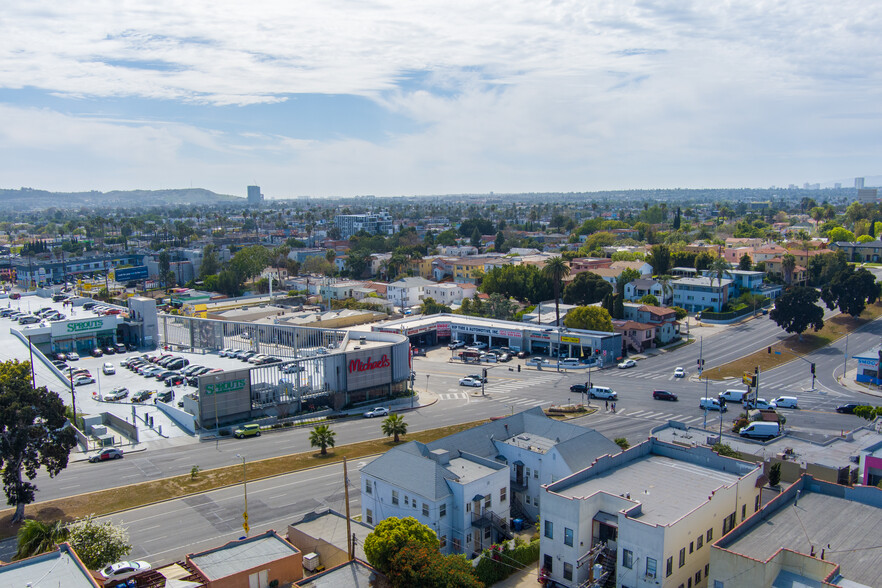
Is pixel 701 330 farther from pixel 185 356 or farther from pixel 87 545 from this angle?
pixel 87 545

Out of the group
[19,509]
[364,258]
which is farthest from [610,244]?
[19,509]

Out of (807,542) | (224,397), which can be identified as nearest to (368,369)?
(224,397)

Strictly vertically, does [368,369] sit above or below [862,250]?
below

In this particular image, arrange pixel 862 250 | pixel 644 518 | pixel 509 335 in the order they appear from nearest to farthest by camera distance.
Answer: pixel 644 518
pixel 509 335
pixel 862 250

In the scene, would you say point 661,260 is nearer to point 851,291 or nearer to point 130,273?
point 851,291

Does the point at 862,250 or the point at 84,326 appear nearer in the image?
the point at 84,326

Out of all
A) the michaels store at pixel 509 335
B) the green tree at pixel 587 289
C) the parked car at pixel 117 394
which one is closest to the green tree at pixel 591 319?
the michaels store at pixel 509 335

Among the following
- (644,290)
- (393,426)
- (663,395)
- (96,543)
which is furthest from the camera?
(644,290)

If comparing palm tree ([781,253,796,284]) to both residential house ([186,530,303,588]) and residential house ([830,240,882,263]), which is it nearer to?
residential house ([830,240,882,263])

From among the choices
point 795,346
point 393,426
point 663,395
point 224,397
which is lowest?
point 663,395
